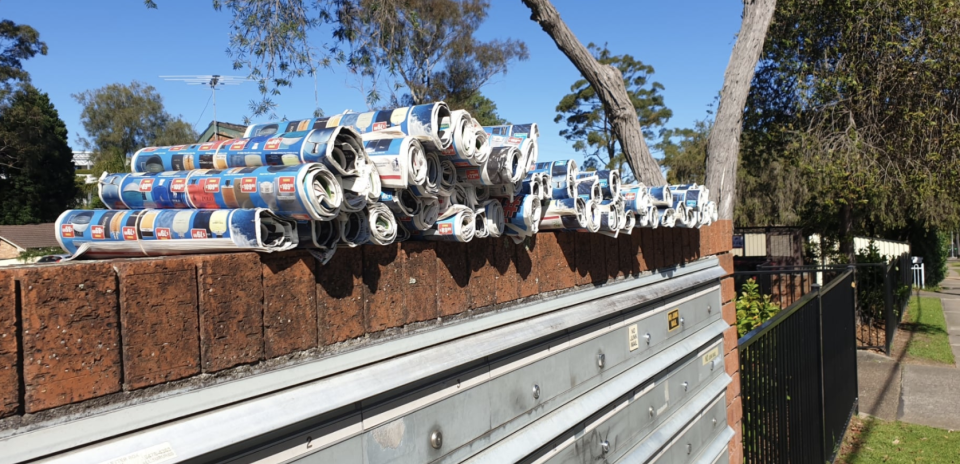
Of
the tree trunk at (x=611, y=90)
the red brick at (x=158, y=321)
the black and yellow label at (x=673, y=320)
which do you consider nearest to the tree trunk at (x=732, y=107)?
the tree trunk at (x=611, y=90)

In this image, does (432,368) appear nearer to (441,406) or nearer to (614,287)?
(441,406)

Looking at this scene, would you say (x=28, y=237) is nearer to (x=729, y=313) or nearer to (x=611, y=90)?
(x=611, y=90)

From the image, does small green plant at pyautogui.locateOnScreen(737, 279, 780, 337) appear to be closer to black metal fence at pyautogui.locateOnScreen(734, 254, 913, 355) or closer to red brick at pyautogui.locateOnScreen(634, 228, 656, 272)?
black metal fence at pyautogui.locateOnScreen(734, 254, 913, 355)

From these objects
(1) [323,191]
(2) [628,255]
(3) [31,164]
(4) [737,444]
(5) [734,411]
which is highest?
(3) [31,164]

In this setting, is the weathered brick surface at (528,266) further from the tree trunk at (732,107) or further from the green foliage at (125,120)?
the green foliage at (125,120)

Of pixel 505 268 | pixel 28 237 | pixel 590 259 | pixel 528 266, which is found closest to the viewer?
pixel 505 268

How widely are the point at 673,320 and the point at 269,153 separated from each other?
8.43 ft

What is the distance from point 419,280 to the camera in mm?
2012

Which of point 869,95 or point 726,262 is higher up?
point 869,95

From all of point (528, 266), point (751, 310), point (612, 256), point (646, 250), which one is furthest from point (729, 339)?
point (751, 310)

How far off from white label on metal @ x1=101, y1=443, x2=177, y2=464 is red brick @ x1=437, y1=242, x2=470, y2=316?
976mm

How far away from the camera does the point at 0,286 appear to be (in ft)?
3.64

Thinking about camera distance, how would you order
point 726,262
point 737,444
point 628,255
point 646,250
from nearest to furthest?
point 628,255 < point 646,250 < point 737,444 < point 726,262

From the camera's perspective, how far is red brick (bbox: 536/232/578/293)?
104 inches
